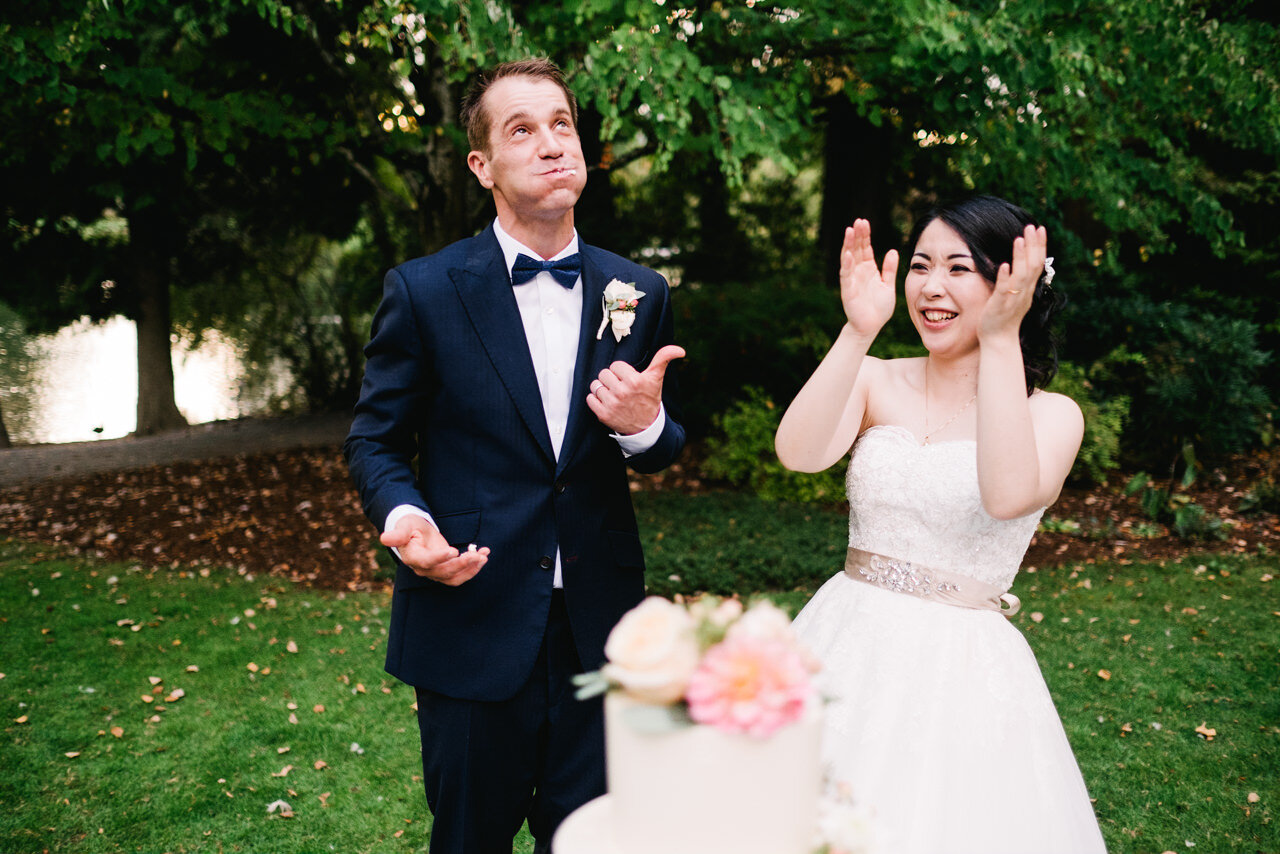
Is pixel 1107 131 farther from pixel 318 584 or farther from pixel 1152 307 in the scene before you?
pixel 318 584

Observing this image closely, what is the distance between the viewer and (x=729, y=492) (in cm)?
920

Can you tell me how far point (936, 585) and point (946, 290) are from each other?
2.68ft

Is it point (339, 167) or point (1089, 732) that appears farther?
point (339, 167)

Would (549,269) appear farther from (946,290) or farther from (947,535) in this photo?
(947,535)

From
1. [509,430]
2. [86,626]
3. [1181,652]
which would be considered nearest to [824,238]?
[1181,652]

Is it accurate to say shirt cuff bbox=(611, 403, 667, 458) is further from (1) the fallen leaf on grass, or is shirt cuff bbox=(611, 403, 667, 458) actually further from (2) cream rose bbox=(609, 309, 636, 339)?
(1) the fallen leaf on grass

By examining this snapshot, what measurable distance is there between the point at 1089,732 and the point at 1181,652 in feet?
4.59

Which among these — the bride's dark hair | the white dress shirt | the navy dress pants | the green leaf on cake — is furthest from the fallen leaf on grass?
the bride's dark hair

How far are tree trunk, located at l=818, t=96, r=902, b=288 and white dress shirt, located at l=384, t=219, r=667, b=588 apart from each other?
9234 millimetres

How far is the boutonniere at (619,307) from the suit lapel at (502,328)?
0.76ft

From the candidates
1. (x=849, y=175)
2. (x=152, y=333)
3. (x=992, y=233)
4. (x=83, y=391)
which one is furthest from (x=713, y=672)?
(x=83, y=391)

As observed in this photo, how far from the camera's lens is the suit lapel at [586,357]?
94.7 inches

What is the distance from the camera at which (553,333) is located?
248cm

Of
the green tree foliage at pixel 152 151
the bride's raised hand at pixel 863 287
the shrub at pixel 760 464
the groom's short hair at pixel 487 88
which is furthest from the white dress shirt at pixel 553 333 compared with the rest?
the shrub at pixel 760 464
